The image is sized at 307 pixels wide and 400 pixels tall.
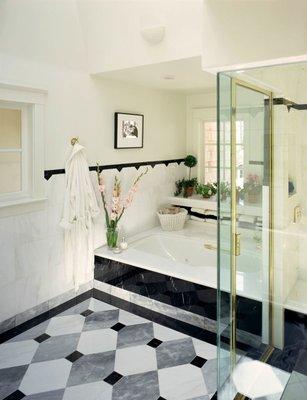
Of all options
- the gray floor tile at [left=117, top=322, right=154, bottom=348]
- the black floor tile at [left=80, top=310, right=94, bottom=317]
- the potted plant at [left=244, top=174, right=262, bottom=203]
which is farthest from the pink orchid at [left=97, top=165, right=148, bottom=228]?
the potted plant at [left=244, top=174, right=262, bottom=203]

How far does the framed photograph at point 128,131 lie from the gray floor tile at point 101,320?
169 centimetres

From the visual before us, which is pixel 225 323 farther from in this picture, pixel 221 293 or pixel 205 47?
pixel 205 47

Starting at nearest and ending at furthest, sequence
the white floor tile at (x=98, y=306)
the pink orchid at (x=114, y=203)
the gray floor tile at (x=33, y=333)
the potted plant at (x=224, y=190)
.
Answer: the potted plant at (x=224, y=190) < the gray floor tile at (x=33, y=333) < the white floor tile at (x=98, y=306) < the pink orchid at (x=114, y=203)

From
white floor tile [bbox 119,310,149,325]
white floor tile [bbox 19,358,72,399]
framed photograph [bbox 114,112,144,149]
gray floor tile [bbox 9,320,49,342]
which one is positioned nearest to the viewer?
white floor tile [bbox 19,358,72,399]

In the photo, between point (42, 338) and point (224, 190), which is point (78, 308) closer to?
point (42, 338)

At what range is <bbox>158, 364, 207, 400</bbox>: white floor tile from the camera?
216cm

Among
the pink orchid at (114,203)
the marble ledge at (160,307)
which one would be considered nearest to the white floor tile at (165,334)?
the marble ledge at (160,307)

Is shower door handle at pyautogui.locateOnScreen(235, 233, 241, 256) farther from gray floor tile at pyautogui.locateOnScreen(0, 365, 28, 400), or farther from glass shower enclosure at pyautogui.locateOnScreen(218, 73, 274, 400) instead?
gray floor tile at pyautogui.locateOnScreen(0, 365, 28, 400)

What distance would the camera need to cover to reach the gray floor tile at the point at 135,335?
2736 millimetres

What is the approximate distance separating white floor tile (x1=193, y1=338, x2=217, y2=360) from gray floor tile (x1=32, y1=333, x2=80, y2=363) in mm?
921

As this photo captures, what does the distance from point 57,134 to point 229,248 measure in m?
1.90

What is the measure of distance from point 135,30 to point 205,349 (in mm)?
2542

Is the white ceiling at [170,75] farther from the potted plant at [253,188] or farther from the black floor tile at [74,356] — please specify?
the black floor tile at [74,356]

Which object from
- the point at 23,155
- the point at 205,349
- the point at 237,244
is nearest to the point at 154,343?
the point at 205,349
